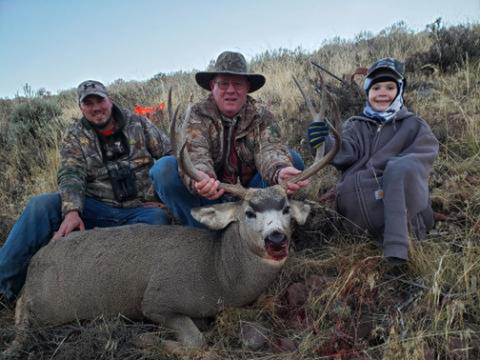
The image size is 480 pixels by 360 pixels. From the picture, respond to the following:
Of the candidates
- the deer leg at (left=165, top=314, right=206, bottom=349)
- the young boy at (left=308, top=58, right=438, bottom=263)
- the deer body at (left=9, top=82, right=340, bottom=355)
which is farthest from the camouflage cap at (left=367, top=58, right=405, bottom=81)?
the deer leg at (left=165, top=314, right=206, bottom=349)

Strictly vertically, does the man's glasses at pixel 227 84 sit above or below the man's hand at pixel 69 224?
above

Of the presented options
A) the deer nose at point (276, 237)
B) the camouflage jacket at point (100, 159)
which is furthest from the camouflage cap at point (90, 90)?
the deer nose at point (276, 237)

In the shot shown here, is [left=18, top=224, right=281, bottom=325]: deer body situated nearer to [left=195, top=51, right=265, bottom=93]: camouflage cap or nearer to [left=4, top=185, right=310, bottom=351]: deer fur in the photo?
[left=4, top=185, right=310, bottom=351]: deer fur

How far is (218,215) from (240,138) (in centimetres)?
106

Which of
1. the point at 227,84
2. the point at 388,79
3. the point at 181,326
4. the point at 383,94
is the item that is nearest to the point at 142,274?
the point at 181,326

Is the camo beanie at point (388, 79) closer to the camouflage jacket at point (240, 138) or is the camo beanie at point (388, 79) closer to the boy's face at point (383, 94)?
the boy's face at point (383, 94)

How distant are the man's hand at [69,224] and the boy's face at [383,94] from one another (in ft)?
8.61

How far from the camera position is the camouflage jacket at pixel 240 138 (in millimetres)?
4129

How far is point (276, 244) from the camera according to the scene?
2.90 metres

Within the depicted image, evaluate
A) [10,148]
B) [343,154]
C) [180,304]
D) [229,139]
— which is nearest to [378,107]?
A: [343,154]

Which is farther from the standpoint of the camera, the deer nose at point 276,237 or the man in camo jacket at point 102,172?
the man in camo jacket at point 102,172

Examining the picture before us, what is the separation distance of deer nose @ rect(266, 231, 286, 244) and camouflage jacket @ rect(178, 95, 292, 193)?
113cm

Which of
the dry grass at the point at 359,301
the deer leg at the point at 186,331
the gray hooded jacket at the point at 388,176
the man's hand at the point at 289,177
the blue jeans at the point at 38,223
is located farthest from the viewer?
the blue jeans at the point at 38,223

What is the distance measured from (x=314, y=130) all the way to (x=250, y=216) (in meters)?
0.85
